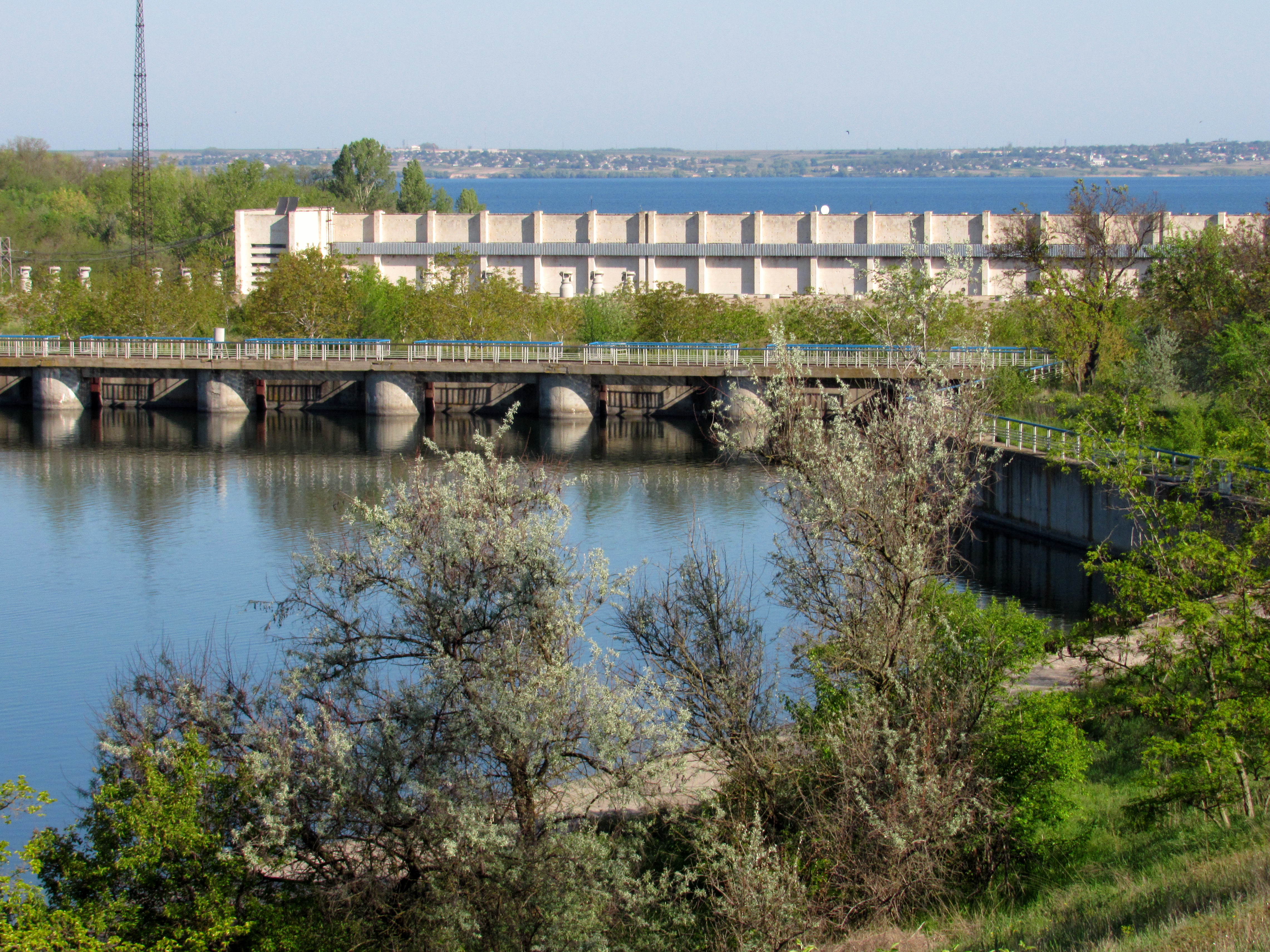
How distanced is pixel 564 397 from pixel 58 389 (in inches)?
898

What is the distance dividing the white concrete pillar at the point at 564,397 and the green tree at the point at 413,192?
246ft

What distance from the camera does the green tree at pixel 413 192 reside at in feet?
429

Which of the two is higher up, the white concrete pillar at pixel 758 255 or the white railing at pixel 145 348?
the white concrete pillar at pixel 758 255

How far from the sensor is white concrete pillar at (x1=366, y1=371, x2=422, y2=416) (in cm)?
5972

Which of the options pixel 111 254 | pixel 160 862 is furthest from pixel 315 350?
pixel 160 862

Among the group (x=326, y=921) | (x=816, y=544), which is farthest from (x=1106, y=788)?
(x=326, y=921)

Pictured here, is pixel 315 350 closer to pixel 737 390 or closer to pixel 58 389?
pixel 58 389

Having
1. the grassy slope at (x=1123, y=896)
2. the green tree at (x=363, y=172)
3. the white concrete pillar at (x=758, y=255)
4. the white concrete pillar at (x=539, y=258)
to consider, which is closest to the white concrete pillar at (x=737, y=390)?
the white concrete pillar at (x=758, y=255)

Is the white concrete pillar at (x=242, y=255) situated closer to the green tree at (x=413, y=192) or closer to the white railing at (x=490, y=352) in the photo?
the white railing at (x=490, y=352)

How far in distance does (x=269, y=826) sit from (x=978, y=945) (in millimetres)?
6965

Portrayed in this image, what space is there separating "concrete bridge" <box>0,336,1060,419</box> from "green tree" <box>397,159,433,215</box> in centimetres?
6864


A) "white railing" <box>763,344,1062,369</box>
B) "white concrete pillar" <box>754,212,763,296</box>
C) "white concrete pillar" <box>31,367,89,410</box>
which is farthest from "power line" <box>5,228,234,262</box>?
"white railing" <box>763,344,1062,369</box>

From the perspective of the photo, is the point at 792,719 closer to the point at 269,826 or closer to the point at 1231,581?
the point at 1231,581

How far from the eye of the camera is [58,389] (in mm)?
62000
